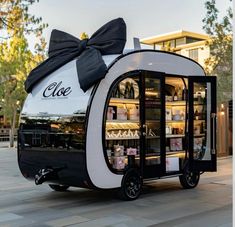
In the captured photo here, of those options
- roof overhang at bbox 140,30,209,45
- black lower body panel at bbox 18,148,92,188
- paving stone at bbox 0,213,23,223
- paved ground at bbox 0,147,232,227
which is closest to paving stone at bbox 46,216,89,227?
paved ground at bbox 0,147,232,227

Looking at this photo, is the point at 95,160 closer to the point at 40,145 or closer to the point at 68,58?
the point at 40,145

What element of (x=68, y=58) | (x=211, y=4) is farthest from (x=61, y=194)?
(x=211, y=4)

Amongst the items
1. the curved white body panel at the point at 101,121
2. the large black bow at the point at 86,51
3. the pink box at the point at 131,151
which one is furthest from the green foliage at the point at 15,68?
the pink box at the point at 131,151

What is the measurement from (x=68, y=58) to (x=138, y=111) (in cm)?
173

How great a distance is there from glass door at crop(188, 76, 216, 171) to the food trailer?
0.07 feet

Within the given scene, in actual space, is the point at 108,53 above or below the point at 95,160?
above

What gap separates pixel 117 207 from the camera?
22.3 feet

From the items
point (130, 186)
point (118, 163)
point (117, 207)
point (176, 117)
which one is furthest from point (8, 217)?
point (176, 117)

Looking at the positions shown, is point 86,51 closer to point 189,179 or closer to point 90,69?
point 90,69

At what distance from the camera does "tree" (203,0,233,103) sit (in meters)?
13.4

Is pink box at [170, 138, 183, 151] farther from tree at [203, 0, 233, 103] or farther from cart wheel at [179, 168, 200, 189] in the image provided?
tree at [203, 0, 233, 103]

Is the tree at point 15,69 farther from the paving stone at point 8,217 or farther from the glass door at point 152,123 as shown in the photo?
the paving stone at point 8,217

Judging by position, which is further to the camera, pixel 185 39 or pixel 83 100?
pixel 185 39

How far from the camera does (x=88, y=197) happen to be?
25.3 feet
